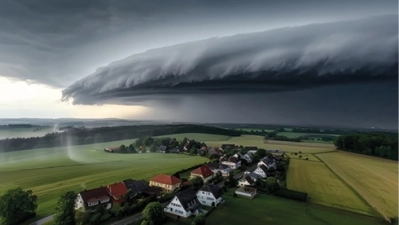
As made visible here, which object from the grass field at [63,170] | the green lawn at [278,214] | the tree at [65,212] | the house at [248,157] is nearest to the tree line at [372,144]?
the green lawn at [278,214]

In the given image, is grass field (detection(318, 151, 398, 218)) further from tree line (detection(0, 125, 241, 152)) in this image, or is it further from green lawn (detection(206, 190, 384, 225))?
tree line (detection(0, 125, 241, 152))

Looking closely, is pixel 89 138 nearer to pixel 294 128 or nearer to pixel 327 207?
pixel 327 207

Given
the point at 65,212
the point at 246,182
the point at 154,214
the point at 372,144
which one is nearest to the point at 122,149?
the point at 246,182

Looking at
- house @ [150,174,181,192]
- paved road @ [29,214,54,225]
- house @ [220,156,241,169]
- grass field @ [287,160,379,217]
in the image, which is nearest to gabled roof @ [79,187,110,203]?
paved road @ [29,214,54,225]

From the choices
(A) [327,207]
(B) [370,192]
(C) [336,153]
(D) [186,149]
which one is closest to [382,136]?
(B) [370,192]

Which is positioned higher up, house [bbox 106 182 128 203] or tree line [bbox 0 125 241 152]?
tree line [bbox 0 125 241 152]

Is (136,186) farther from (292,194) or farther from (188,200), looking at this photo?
(292,194)

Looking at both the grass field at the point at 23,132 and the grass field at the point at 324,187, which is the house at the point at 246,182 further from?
the grass field at the point at 23,132
